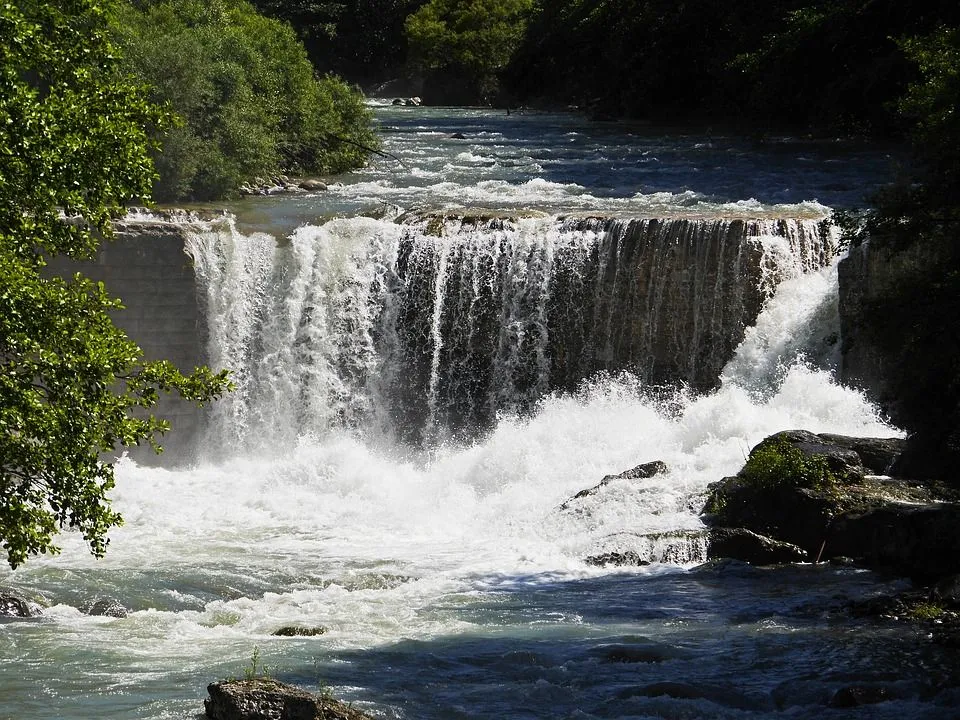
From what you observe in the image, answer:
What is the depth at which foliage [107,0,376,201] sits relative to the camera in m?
23.0

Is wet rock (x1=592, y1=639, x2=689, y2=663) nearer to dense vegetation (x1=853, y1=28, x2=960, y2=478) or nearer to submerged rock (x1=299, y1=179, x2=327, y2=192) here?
dense vegetation (x1=853, y1=28, x2=960, y2=478)

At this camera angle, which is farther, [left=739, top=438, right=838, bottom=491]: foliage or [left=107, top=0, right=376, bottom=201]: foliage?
[left=107, top=0, right=376, bottom=201]: foliage

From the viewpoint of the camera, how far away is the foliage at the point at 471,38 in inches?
2087

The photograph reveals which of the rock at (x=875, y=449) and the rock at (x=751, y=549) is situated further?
the rock at (x=875, y=449)

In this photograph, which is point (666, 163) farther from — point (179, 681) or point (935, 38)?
point (179, 681)

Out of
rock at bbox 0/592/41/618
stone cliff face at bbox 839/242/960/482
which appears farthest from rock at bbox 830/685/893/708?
rock at bbox 0/592/41/618

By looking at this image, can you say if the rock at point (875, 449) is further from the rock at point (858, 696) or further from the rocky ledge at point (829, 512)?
the rock at point (858, 696)

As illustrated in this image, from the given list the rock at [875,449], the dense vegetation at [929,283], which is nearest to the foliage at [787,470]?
the rock at [875,449]

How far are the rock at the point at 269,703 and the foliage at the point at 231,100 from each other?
44.3 ft

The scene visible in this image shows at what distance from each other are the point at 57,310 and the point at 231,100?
1647 centimetres

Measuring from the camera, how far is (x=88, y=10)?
10031mm

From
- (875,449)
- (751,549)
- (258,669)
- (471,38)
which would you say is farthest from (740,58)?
(258,669)

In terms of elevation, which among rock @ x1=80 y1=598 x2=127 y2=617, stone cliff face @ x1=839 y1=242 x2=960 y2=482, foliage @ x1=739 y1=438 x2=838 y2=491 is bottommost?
rock @ x1=80 y1=598 x2=127 y2=617

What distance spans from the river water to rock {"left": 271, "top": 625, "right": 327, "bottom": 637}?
149 millimetres
